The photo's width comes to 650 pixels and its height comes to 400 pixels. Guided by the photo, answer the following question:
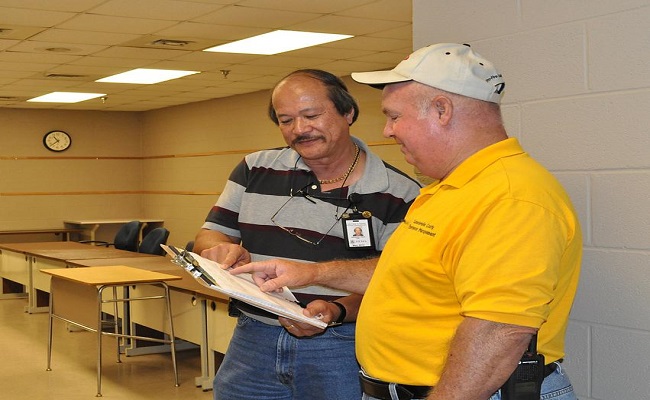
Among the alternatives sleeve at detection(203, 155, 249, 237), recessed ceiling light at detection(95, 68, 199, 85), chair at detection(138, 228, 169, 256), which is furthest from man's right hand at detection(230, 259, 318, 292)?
recessed ceiling light at detection(95, 68, 199, 85)

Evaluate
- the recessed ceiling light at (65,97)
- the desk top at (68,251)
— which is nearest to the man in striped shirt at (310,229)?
the desk top at (68,251)

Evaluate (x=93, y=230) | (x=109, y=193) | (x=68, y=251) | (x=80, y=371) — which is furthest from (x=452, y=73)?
(x=109, y=193)

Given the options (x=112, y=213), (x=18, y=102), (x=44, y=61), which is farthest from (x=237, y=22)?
(x=112, y=213)

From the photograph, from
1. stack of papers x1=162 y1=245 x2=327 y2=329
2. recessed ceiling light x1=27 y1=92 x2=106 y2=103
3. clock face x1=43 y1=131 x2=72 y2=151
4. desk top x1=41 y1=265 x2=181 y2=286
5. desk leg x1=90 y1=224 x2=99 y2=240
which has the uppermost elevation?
recessed ceiling light x1=27 y1=92 x2=106 y2=103

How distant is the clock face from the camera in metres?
13.7

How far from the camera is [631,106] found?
2.04 meters

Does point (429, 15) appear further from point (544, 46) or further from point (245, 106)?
point (245, 106)

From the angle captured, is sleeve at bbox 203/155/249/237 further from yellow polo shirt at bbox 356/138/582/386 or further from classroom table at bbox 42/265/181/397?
classroom table at bbox 42/265/181/397

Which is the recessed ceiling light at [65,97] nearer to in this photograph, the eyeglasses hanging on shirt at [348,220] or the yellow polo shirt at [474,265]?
the eyeglasses hanging on shirt at [348,220]

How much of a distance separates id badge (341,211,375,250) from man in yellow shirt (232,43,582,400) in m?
0.50

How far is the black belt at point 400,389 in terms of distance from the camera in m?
1.66

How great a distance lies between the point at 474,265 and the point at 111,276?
198 inches

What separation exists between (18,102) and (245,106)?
11.8 feet

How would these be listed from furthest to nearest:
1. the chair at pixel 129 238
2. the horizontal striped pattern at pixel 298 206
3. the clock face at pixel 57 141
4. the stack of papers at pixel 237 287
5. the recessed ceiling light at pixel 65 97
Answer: the clock face at pixel 57 141, the recessed ceiling light at pixel 65 97, the chair at pixel 129 238, the horizontal striped pattern at pixel 298 206, the stack of papers at pixel 237 287
